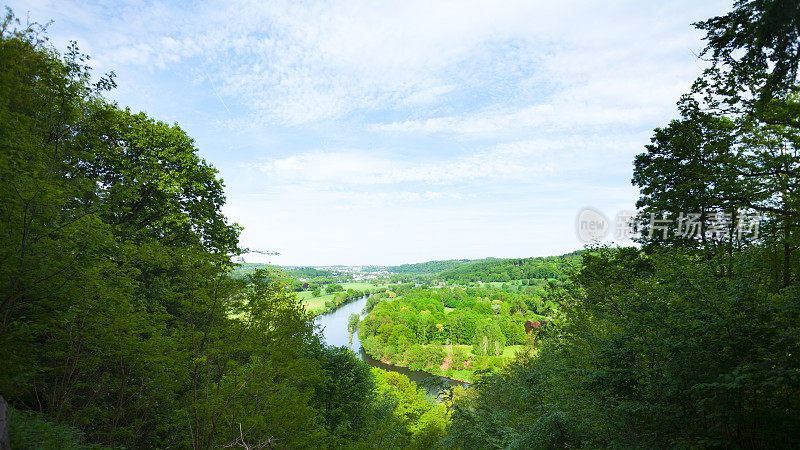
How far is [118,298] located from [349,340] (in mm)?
58348

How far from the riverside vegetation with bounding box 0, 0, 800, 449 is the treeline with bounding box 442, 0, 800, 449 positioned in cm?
5

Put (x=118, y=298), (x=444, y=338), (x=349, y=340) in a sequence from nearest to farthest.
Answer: (x=118, y=298)
(x=349, y=340)
(x=444, y=338)

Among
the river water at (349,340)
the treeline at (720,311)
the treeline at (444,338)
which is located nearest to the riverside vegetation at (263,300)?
the treeline at (720,311)

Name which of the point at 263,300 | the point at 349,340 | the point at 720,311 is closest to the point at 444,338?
the point at 349,340

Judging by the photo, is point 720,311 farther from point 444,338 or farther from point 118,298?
point 444,338

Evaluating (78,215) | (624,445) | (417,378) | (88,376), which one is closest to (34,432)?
(88,376)

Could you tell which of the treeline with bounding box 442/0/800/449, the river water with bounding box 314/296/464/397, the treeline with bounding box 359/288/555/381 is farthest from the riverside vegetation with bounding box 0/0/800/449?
the treeline with bounding box 359/288/555/381

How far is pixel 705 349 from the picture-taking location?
549 cm

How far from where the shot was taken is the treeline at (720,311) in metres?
4.98

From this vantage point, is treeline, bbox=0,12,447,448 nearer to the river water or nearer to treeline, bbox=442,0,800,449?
treeline, bbox=442,0,800,449

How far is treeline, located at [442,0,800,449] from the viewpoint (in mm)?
4984

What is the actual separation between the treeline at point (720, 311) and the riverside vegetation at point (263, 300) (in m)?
0.05

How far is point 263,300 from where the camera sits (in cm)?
987

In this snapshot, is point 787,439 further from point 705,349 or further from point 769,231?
point 769,231
